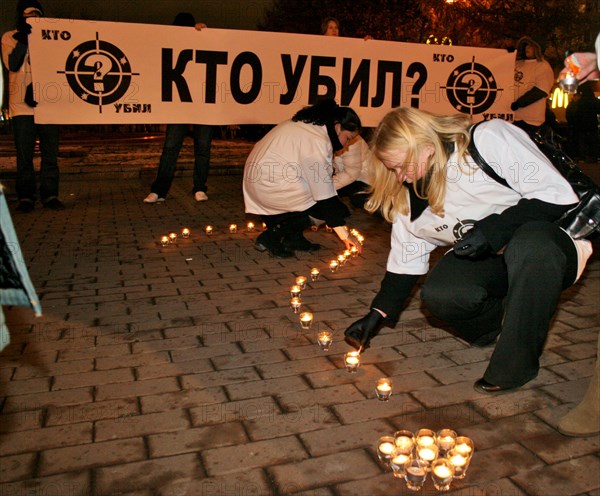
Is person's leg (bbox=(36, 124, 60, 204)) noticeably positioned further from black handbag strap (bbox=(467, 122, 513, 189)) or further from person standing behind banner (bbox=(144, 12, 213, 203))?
black handbag strap (bbox=(467, 122, 513, 189))

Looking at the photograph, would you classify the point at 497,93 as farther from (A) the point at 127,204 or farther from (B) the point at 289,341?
(B) the point at 289,341

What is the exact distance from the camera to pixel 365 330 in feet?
12.2

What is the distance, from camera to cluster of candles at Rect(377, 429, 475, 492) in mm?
2539

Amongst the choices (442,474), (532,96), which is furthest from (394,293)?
(532,96)

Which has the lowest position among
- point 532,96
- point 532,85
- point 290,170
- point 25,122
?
Result: point 25,122

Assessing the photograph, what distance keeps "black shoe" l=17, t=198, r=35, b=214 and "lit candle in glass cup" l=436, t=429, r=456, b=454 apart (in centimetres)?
747

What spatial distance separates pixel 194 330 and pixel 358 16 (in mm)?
18722

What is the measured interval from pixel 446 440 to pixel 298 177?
3.71 m

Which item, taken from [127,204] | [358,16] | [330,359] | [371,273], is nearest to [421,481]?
[330,359]

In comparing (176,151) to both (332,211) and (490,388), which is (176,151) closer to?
(332,211)

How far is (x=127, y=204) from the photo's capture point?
9.73 metres

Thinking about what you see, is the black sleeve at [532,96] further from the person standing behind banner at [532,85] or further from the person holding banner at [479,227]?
the person holding banner at [479,227]

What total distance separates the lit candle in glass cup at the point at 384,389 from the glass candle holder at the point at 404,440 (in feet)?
1.59

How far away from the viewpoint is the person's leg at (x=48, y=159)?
873 cm
